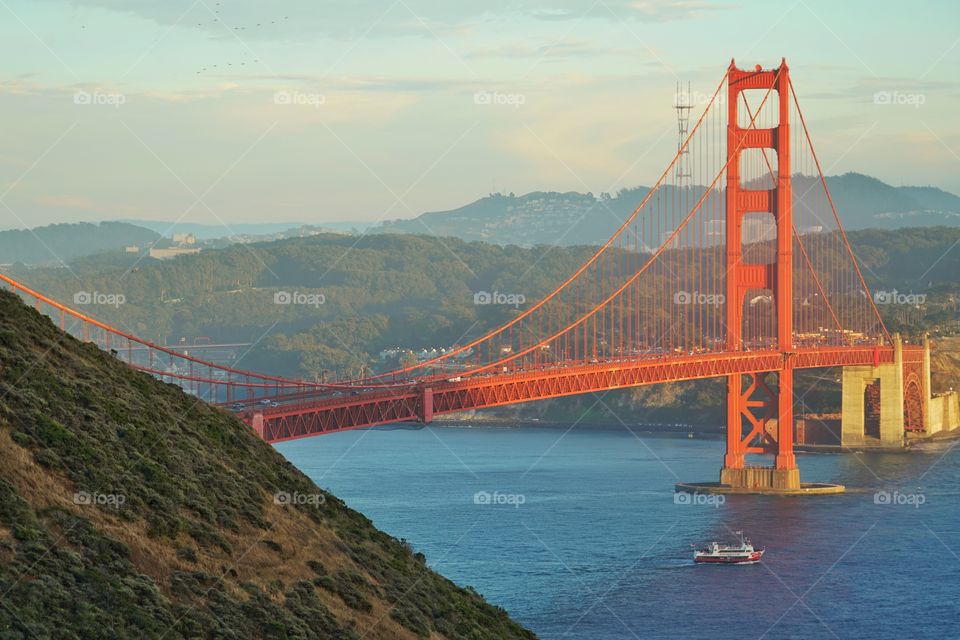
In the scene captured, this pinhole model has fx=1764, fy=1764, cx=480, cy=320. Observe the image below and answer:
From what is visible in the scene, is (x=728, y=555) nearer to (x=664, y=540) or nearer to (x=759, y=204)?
(x=664, y=540)

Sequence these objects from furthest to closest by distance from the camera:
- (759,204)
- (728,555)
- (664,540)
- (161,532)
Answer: (759,204) → (664,540) → (728,555) → (161,532)

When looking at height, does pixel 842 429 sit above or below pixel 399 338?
below

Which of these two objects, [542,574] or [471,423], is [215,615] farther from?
[471,423]

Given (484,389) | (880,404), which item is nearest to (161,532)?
(484,389)

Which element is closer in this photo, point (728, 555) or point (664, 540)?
point (728, 555)

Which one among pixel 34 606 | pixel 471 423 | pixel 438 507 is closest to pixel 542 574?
pixel 438 507

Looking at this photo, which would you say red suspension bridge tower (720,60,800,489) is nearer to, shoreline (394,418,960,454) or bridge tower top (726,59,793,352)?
Answer: bridge tower top (726,59,793,352)

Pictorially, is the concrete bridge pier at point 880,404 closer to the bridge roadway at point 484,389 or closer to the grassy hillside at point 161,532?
the bridge roadway at point 484,389
